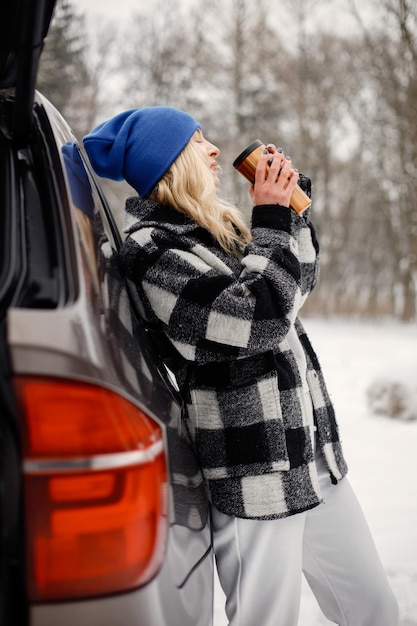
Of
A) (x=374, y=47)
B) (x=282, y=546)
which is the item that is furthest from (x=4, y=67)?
(x=374, y=47)

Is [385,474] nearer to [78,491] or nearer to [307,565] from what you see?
[307,565]

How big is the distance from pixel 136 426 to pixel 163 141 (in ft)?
3.09

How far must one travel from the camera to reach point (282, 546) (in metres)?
1.41

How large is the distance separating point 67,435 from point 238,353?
553 mm

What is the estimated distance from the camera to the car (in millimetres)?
855

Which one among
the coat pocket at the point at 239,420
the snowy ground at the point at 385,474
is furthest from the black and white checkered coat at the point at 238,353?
the snowy ground at the point at 385,474

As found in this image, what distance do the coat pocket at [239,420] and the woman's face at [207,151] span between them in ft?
2.12

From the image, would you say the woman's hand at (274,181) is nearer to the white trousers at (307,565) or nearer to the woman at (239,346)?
the woman at (239,346)

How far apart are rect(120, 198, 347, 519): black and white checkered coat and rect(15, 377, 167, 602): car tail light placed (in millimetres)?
446

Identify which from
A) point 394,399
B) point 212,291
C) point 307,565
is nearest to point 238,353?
point 212,291

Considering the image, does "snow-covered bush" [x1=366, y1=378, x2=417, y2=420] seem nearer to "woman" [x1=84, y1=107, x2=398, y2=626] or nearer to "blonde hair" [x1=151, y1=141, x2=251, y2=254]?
"woman" [x1=84, y1=107, x2=398, y2=626]

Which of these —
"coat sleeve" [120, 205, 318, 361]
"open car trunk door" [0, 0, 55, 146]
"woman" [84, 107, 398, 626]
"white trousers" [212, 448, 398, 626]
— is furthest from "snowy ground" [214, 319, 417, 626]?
"open car trunk door" [0, 0, 55, 146]

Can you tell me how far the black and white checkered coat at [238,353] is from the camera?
1.32 meters

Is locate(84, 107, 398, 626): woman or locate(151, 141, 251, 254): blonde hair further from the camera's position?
locate(151, 141, 251, 254): blonde hair
